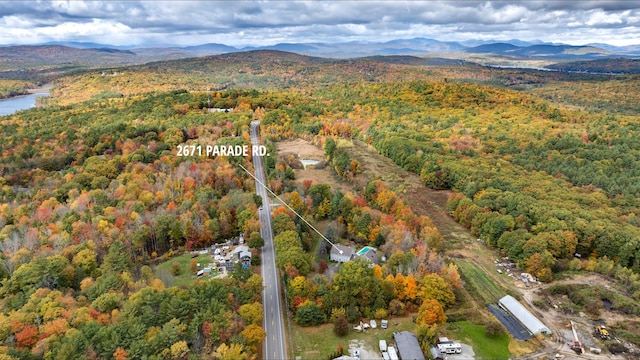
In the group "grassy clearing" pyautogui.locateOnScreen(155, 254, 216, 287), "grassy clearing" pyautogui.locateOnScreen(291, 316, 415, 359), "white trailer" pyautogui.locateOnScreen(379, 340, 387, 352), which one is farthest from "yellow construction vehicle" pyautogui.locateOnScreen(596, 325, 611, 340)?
"grassy clearing" pyautogui.locateOnScreen(155, 254, 216, 287)

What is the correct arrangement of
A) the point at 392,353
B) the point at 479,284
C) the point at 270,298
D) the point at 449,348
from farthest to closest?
the point at 479,284 → the point at 270,298 → the point at 449,348 → the point at 392,353

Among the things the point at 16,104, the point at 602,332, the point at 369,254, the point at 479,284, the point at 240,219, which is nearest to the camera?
the point at 602,332

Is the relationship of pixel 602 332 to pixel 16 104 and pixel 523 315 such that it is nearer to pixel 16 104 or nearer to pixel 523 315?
pixel 523 315

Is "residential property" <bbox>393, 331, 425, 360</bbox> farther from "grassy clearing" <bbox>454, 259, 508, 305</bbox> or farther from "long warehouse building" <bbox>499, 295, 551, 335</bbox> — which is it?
"grassy clearing" <bbox>454, 259, 508, 305</bbox>

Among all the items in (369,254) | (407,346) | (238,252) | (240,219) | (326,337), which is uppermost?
(240,219)

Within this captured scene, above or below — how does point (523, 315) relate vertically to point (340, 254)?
below

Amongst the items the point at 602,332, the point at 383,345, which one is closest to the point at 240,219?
the point at 383,345

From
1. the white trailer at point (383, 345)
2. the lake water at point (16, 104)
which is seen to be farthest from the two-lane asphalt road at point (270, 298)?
the lake water at point (16, 104)

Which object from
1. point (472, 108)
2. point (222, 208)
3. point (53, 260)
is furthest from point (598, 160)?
point (53, 260)

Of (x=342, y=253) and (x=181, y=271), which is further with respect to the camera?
(x=342, y=253)
